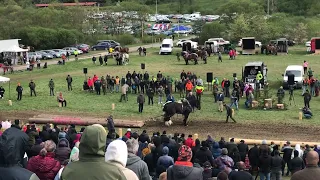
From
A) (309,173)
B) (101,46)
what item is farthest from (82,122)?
(101,46)

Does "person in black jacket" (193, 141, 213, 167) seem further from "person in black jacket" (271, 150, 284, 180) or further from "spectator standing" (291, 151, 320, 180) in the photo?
"spectator standing" (291, 151, 320, 180)

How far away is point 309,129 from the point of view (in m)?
25.9

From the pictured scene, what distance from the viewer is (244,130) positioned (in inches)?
1024

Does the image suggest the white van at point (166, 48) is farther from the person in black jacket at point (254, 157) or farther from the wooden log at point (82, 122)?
the person in black jacket at point (254, 157)

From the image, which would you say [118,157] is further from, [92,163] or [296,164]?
[296,164]

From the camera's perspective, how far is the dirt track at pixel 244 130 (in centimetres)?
2478

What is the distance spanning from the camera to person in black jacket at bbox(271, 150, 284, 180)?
16172mm

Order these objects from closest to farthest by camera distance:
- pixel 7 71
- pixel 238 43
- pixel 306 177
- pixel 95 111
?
pixel 306 177 → pixel 95 111 → pixel 7 71 → pixel 238 43

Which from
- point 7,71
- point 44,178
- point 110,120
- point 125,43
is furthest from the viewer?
point 125,43

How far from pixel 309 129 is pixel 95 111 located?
12273mm

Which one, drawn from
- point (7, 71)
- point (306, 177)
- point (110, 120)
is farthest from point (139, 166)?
point (7, 71)

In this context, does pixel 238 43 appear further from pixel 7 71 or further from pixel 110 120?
pixel 110 120

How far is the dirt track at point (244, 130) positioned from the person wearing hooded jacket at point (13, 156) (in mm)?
18635

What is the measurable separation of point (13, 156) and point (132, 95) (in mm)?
29226
